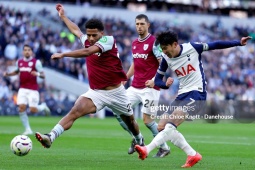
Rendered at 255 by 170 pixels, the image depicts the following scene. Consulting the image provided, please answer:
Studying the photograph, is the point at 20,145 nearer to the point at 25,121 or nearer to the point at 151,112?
the point at 151,112

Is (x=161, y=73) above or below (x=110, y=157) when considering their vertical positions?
above

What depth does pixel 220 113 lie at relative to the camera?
3822 centimetres

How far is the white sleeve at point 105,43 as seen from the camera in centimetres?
1335

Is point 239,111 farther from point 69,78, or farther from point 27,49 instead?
point 27,49

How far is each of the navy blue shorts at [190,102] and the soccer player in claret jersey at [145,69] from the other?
2918 millimetres

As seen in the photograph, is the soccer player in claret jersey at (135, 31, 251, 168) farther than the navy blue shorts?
No

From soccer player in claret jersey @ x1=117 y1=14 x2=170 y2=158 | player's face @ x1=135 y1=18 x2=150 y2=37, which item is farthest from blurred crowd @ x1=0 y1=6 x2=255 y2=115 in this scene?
player's face @ x1=135 y1=18 x2=150 y2=37

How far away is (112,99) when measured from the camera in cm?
1410

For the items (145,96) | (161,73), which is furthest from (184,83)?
(145,96)

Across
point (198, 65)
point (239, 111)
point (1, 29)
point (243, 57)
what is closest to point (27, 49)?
point (198, 65)

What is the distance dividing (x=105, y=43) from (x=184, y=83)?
1640mm

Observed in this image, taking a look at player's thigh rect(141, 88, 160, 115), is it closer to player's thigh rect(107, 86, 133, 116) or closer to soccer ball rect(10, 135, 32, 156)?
player's thigh rect(107, 86, 133, 116)

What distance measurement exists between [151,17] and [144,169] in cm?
4091

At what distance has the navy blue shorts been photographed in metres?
12.9
